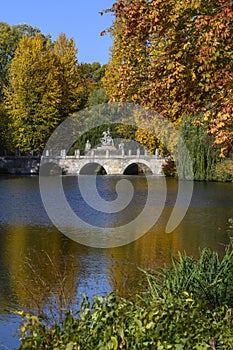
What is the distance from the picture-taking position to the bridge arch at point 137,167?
3785 centimetres

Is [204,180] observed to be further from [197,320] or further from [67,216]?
[197,320]

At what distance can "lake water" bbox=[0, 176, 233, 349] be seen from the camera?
7188 millimetres

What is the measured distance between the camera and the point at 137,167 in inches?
1651

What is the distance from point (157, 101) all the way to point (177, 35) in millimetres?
1410

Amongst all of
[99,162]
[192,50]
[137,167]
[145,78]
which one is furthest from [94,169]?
[192,50]

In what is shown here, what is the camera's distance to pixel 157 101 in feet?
23.4

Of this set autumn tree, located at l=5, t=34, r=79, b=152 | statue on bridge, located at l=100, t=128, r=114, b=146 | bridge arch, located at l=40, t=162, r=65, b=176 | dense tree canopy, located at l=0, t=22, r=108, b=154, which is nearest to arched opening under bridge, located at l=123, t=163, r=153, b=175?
statue on bridge, located at l=100, t=128, r=114, b=146

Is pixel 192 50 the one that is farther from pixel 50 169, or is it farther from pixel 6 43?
pixel 6 43

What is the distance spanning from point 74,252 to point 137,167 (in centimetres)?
3114

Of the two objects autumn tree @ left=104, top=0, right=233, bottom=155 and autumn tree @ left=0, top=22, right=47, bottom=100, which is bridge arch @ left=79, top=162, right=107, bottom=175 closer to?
autumn tree @ left=0, top=22, right=47, bottom=100

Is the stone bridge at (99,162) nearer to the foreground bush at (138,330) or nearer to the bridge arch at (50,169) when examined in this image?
the bridge arch at (50,169)

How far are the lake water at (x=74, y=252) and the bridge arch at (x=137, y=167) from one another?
17.1m

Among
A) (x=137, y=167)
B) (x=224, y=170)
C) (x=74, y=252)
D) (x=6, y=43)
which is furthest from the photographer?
(x=6, y=43)

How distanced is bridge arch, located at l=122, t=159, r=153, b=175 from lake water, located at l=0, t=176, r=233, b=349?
17.1m
